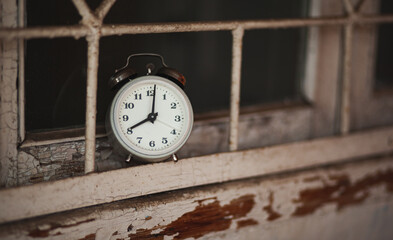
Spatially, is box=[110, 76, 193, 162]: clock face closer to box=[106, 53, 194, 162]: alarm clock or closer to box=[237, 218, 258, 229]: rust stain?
box=[106, 53, 194, 162]: alarm clock

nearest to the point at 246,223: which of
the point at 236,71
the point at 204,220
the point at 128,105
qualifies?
the point at 204,220

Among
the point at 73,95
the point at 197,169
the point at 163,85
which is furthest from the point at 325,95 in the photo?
the point at 73,95

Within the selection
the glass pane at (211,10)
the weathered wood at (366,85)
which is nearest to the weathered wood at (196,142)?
the weathered wood at (366,85)

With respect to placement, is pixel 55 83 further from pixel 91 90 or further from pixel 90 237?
pixel 90 237

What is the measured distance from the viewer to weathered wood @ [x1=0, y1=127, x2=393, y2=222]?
133cm

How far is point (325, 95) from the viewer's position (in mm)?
2041

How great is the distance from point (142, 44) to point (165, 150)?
0.43 m

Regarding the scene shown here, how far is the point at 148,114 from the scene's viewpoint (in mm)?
1405

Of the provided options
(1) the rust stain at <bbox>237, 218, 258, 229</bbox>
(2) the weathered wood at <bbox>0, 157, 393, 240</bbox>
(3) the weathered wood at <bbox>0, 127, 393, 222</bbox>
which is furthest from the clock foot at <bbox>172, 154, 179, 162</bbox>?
(1) the rust stain at <bbox>237, 218, 258, 229</bbox>

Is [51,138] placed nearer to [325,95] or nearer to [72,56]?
[72,56]

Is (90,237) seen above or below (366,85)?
below

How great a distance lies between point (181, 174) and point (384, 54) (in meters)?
1.36

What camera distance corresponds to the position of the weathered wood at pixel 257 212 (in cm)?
143

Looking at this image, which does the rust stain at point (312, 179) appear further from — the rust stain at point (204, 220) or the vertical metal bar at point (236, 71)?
the vertical metal bar at point (236, 71)
